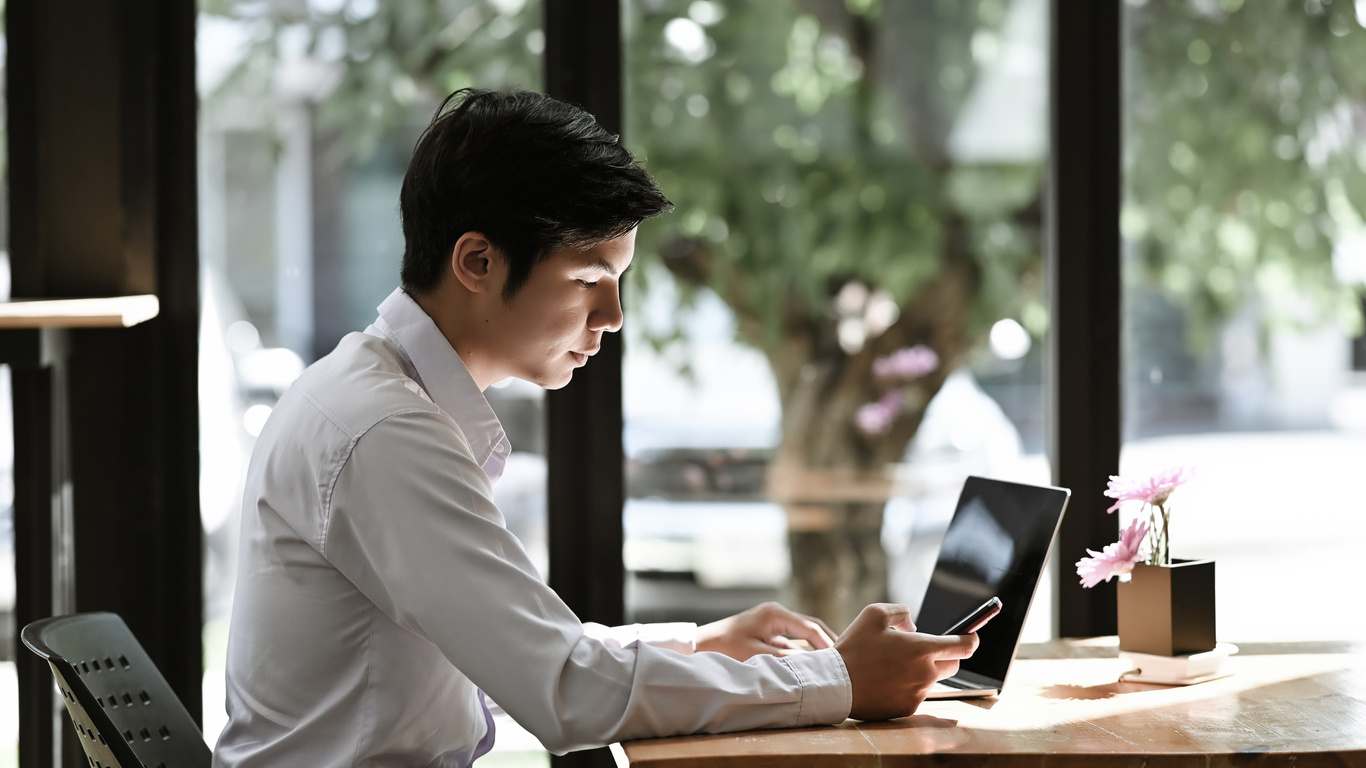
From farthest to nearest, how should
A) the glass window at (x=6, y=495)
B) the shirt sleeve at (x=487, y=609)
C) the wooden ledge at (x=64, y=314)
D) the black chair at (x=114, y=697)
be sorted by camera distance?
the glass window at (x=6, y=495), the wooden ledge at (x=64, y=314), the black chair at (x=114, y=697), the shirt sleeve at (x=487, y=609)

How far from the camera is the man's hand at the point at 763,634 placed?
164 centimetres

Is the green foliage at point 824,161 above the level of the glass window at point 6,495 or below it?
above

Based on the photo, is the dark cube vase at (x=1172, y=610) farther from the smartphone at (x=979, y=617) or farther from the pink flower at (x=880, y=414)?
the pink flower at (x=880, y=414)

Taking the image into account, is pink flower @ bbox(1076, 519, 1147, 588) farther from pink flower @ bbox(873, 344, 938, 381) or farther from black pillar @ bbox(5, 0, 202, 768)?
black pillar @ bbox(5, 0, 202, 768)

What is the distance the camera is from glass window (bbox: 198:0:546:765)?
2.27m

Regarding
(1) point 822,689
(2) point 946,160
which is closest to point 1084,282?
(2) point 946,160

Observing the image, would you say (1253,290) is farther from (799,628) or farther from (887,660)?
(887,660)

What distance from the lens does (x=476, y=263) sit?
1.40 meters

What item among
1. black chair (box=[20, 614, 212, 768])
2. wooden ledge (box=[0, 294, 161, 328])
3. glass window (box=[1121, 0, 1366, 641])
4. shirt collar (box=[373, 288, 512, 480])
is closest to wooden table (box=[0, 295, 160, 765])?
wooden ledge (box=[0, 294, 161, 328])

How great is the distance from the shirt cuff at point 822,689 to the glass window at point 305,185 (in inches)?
41.5

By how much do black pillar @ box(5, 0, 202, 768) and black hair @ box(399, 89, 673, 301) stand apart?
1020mm

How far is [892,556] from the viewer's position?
2443 millimetres

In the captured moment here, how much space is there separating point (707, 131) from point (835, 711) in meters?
1.37

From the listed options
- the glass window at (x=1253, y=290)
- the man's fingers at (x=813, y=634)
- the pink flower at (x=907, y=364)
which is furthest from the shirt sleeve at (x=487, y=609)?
the glass window at (x=1253, y=290)
